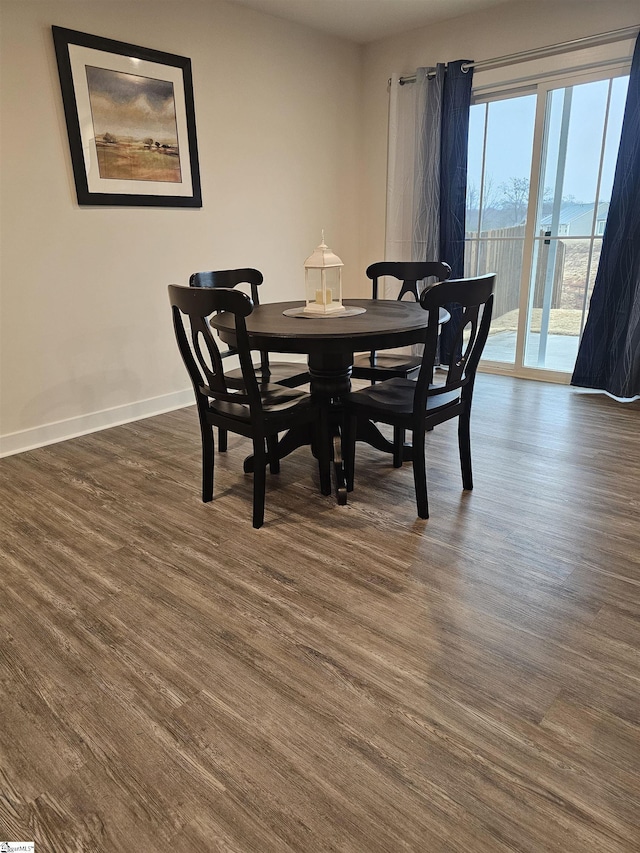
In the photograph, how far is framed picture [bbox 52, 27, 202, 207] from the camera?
119 inches

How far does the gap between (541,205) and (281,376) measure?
254cm

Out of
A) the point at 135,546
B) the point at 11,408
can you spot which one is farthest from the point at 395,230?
the point at 135,546

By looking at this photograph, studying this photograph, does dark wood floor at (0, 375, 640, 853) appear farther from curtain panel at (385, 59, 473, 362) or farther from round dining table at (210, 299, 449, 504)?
curtain panel at (385, 59, 473, 362)

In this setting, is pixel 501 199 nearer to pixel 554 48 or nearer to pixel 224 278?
pixel 554 48

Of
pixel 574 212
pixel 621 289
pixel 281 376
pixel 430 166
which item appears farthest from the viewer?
pixel 430 166

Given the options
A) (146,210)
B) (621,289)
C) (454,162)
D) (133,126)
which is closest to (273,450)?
(146,210)

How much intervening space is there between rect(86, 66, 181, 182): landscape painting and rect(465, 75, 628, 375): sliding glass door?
224cm

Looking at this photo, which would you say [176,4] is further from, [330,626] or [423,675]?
[423,675]

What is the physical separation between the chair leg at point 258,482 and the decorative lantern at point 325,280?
0.72 m

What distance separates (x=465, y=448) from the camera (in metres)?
2.46

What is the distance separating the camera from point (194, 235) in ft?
12.4

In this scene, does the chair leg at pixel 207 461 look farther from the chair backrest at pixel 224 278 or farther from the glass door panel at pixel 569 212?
the glass door panel at pixel 569 212

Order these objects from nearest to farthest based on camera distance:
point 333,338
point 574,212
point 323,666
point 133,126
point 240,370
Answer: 1. point 323,666
2. point 333,338
3. point 240,370
4. point 133,126
5. point 574,212

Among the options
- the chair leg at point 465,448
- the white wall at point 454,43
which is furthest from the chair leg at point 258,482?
the white wall at point 454,43
